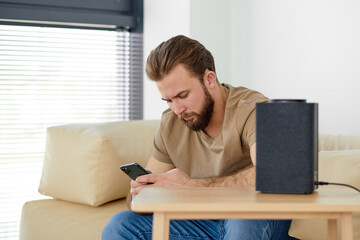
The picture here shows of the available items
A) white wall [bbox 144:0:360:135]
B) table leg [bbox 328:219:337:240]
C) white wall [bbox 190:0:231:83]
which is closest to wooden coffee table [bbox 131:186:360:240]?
table leg [bbox 328:219:337:240]

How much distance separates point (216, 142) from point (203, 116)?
→ 0.10 meters

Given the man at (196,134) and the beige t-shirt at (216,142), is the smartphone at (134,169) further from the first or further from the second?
the beige t-shirt at (216,142)

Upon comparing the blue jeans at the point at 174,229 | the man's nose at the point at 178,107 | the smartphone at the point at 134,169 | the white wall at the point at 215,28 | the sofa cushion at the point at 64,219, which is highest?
the white wall at the point at 215,28

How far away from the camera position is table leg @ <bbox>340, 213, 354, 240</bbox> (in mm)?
1078

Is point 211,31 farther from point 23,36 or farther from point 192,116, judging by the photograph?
point 192,116

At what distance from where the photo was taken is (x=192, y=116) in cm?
179

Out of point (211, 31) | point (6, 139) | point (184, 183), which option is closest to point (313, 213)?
point (184, 183)

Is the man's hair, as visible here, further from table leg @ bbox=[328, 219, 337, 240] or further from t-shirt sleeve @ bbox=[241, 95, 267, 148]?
table leg @ bbox=[328, 219, 337, 240]

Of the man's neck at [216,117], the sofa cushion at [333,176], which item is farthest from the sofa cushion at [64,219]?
the sofa cushion at [333,176]

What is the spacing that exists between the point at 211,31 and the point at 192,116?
134cm

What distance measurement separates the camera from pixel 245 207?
3.41ft

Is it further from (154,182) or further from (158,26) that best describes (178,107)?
(158,26)

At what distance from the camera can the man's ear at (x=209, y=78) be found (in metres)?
1.84

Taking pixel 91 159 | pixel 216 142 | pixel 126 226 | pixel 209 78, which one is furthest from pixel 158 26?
pixel 126 226
